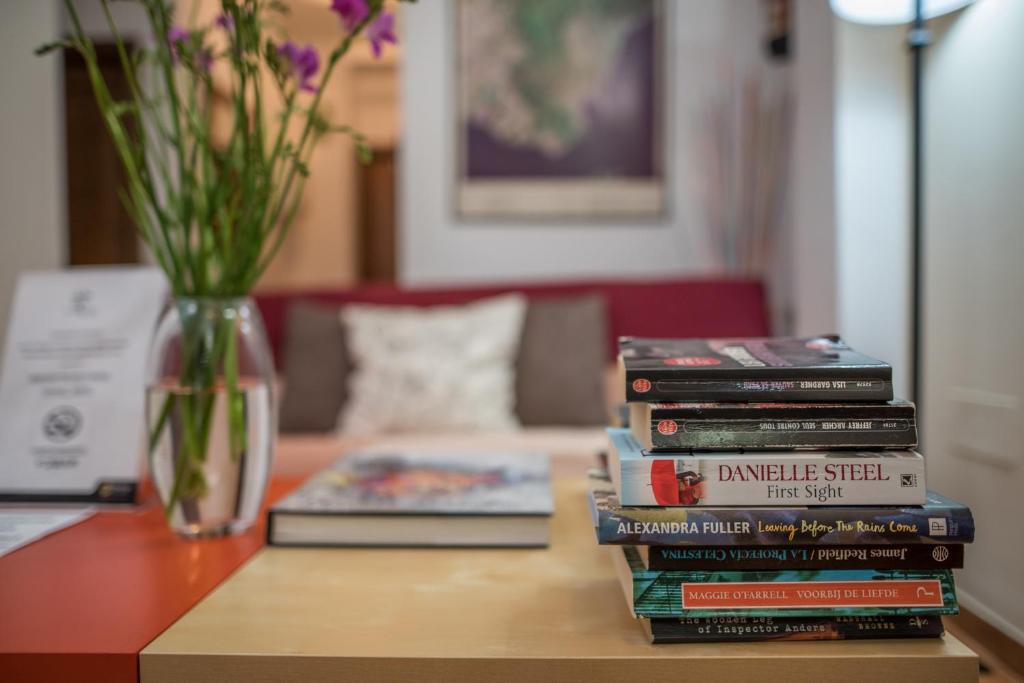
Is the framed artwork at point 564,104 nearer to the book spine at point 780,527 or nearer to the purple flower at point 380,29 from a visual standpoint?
the purple flower at point 380,29

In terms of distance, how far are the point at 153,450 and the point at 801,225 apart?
6.27 feet

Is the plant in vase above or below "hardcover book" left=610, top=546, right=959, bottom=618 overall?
above

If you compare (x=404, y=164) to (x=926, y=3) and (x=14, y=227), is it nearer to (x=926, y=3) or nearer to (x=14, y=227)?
(x=14, y=227)

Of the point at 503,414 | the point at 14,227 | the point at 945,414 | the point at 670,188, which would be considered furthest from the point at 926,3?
the point at 14,227

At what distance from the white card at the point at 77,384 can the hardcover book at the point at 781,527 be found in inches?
27.2

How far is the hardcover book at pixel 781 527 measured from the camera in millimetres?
580

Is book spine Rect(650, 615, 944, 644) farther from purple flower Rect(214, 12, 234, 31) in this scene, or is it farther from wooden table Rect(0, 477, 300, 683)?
purple flower Rect(214, 12, 234, 31)

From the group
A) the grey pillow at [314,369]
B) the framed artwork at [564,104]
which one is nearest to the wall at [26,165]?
the grey pillow at [314,369]

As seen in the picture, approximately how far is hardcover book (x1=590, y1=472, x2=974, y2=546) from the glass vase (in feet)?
1.44

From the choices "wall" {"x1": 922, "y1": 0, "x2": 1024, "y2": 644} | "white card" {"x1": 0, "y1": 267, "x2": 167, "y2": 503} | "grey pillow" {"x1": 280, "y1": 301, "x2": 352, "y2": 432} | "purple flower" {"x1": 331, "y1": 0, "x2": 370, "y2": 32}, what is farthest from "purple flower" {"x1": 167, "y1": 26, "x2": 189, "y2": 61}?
"grey pillow" {"x1": 280, "y1": 301, "x2": 352, "y2": 432}

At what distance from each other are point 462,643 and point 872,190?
1521 millimetres

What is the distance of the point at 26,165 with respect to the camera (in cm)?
304

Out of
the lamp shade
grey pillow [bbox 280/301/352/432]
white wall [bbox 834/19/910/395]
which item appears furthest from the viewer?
grey pillow [bbox 280/301/352/432]

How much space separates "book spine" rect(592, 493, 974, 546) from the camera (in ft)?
1.90
